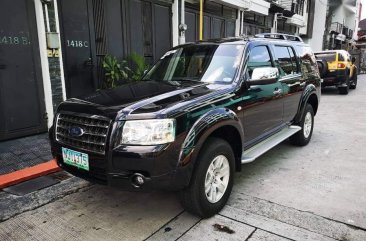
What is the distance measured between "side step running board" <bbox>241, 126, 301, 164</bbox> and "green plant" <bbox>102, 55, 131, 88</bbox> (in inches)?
158

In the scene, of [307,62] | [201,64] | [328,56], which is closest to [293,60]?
[307,62]

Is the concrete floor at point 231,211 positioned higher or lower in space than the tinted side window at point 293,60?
lower

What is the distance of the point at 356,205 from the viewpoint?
3379 mm


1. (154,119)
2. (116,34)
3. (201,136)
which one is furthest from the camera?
(116,34)

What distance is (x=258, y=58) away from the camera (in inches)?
160

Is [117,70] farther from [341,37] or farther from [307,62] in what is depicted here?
[341,37]

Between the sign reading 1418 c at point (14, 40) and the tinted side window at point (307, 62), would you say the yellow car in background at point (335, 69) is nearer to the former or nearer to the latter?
the tinted side window at point (307, 62)

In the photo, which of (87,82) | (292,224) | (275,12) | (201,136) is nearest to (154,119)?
(201,136)

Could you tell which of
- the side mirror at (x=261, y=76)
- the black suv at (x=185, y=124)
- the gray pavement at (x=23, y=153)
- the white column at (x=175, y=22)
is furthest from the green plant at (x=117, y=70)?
the side mirror at (x=261, y=76)

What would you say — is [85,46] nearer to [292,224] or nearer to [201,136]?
[201,136]

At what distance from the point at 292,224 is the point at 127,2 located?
6.88 meters

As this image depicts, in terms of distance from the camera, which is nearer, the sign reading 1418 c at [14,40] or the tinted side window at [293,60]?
the tinted side window at [293,60]

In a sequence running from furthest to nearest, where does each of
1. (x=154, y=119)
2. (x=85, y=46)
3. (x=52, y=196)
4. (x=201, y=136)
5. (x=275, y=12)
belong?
(x=275, y=12) < (x=85, y=46) < (x=52, y=196) < (x=201, y=136) < (x=154, y=119)

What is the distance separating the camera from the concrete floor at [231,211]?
288 centimetres
